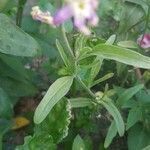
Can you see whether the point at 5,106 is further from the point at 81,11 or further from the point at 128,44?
the point at 81,11

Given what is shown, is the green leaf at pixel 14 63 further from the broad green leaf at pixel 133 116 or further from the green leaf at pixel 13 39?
the broad green leaf at pixel 133 116

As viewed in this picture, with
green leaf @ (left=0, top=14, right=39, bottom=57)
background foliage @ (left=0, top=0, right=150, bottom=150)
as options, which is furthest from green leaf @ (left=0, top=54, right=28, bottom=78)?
green leaf @ (left=0, top=14, right=39, bottom=57)

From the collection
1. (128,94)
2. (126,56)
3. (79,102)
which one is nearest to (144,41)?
(128,94)

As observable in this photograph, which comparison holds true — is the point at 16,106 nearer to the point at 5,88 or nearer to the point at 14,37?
the point at 5,88

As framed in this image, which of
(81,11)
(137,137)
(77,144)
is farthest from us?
(137,137)

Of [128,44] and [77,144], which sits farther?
[128,44]

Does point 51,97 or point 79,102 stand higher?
point 51,97

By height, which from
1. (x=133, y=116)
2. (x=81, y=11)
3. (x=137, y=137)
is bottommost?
(x=137, y=137)
